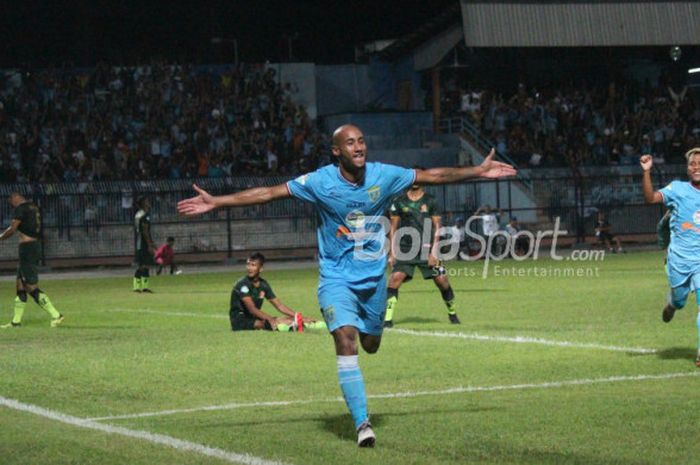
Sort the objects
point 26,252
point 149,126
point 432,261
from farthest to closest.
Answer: point 149,126
point 26,252
point 432,261

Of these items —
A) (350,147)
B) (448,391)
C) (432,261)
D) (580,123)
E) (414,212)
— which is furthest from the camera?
(580,123)

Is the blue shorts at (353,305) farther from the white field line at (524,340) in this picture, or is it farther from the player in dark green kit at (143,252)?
the player in dark green kit at (143,252)

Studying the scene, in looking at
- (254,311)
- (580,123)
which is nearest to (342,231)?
(254,311)

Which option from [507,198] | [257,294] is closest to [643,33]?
[507,198]

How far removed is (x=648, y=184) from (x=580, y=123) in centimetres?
4014

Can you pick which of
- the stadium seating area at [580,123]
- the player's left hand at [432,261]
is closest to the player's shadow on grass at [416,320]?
the player's left hand at [432,261]

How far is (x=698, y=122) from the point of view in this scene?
53.2m

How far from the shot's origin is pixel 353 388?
9.41m

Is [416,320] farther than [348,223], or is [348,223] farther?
[416,320]

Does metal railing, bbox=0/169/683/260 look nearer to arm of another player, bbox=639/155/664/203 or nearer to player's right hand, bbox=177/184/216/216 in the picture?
arm of another player, bbox=639/155/664/203

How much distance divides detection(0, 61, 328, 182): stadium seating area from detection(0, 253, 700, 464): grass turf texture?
21658mm

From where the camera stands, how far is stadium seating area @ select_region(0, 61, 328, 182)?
4412cm

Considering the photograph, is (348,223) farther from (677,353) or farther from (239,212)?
(239,212)

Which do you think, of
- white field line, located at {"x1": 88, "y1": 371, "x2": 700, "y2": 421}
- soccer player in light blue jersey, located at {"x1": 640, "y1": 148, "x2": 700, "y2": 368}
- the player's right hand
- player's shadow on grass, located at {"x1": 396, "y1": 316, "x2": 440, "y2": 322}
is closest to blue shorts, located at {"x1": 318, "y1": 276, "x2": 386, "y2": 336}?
the player's right hand
